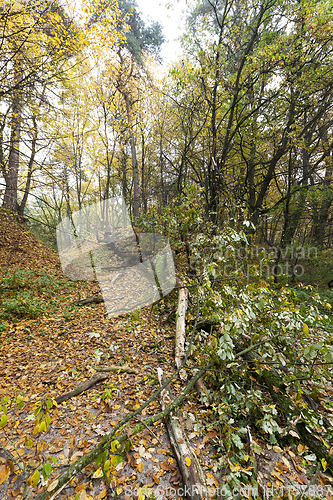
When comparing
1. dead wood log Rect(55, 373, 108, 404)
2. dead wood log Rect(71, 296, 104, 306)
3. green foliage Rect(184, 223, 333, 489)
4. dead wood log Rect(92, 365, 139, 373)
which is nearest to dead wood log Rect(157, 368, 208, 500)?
green foliage Rect(184, 223, 333, 489)

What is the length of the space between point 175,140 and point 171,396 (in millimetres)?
12566

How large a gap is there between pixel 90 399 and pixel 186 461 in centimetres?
171

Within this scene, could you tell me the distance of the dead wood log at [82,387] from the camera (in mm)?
3214

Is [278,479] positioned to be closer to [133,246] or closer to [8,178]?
[133,246]

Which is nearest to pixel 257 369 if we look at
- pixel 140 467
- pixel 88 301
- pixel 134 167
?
pixel 140 467

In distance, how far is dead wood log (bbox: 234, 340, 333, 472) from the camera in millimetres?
→ 2361

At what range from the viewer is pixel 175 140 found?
1234 cm

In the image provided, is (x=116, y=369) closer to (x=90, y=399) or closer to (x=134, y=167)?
(x=90, y=399)

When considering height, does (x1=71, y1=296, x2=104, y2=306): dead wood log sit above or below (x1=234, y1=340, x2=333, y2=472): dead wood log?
above

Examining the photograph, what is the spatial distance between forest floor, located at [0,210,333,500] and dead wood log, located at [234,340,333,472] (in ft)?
0.45

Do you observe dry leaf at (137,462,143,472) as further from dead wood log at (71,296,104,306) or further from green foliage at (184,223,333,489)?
dead wood log at (71,296,104,306)

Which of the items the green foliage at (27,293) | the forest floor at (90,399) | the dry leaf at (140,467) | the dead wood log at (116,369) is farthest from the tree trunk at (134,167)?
the dry leaf at (140,467)

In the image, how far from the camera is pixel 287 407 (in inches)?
108

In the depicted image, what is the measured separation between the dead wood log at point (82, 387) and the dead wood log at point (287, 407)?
8.17 ft
